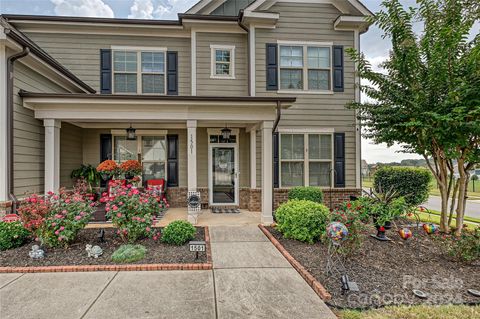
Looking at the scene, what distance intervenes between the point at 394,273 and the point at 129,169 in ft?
20.7

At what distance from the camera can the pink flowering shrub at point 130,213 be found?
4.74 m

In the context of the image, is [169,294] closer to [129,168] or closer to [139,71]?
[129,168]

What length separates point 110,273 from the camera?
3.83 meters

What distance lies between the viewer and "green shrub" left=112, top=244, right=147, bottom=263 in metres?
4.16

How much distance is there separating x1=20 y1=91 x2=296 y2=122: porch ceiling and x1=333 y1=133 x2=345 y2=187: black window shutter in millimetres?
2804

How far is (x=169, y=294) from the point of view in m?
3.24

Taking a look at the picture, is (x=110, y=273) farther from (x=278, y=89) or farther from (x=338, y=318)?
(x=278, y=89)

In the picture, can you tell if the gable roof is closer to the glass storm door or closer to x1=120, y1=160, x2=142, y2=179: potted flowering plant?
x1=120, y1=160, x2=142, y2=179: potted flowering plant

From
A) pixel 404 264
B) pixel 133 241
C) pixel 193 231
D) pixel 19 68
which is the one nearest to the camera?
pixel 404 264

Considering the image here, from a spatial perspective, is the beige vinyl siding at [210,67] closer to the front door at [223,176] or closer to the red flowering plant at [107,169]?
the front door at [223,176]

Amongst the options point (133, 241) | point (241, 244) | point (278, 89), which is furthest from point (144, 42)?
point (241, 244)

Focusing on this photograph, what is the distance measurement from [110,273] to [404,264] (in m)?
4.69

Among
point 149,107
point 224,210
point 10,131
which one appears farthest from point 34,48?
point 224,210

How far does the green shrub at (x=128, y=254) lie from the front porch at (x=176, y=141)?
2350 millimetres
